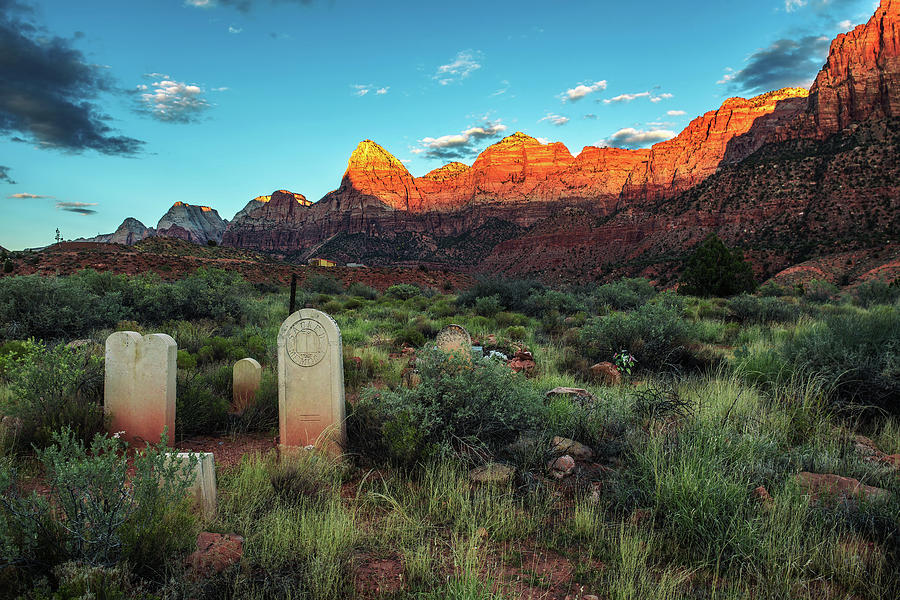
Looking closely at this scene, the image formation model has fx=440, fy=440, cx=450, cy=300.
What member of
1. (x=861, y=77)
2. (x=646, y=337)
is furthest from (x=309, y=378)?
(x=861, y=77)

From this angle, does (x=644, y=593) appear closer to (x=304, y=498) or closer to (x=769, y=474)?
(x=769, y=474)

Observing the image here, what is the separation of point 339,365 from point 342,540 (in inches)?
94.5

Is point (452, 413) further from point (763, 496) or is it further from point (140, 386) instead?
point (140, 386)

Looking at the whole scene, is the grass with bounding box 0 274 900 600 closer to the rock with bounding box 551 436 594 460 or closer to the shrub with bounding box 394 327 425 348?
the rock with bounding box 551 436 594 460

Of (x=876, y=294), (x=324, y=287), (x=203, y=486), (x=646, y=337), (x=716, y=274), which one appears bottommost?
(x=203, y=486)

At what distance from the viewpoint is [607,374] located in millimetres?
7551

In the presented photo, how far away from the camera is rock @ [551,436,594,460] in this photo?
4305 mm

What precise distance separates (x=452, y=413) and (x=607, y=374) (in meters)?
3.94

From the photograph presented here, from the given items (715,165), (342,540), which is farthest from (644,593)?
(715,165)

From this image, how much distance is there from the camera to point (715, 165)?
418 ft

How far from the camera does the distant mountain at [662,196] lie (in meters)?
46.7

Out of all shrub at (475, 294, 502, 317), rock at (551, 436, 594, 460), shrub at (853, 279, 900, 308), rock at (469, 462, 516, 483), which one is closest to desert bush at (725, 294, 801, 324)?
shrub at (853, 279, 900, 308)

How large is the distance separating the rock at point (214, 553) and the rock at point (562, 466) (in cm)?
259

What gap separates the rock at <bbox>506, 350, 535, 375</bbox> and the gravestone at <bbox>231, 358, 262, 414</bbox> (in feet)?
14.1
